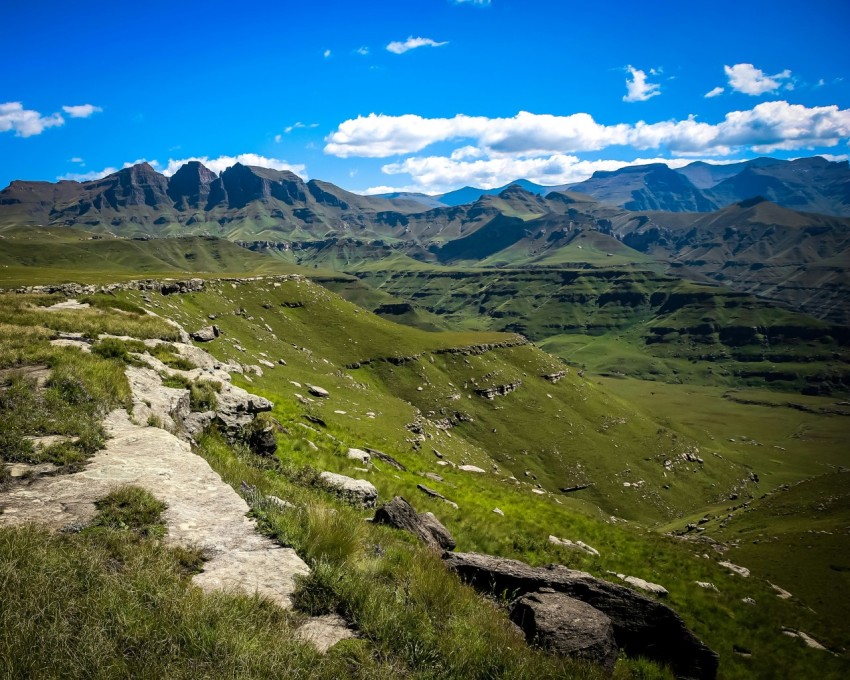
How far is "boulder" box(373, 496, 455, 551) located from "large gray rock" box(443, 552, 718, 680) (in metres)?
1.94

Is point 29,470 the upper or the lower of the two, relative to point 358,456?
upper

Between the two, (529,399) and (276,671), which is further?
(529,399)

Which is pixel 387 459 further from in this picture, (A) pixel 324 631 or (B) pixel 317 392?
(B) pixel 317 392

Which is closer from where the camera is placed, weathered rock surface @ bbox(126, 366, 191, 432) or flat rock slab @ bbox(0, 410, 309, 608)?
flat rock slab @ bbox(0, 410, 309, 608)

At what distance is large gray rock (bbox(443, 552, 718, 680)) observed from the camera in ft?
33.5

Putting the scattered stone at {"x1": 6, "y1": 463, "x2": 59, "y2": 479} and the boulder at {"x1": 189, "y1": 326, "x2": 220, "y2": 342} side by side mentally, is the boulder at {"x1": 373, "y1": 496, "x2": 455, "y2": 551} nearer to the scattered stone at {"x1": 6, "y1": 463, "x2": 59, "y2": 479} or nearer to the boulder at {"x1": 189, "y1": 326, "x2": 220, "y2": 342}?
the scattered stone at {"x1": 6, "y1": 463, "x2": 59, "y2": 479}

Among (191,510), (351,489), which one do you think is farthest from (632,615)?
(191,510)

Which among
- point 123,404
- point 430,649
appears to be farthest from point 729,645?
point 123,404

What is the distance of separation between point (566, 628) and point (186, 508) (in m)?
7.54

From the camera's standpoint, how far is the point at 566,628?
799 cm

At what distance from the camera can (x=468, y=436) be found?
96.6 m

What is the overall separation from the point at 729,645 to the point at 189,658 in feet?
67.1

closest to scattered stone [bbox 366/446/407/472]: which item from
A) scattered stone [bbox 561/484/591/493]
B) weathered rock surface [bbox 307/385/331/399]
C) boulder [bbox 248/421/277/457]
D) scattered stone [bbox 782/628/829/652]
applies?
boulder [bbox 248/421/277/457]

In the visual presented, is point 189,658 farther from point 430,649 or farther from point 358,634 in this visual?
point 430,649
